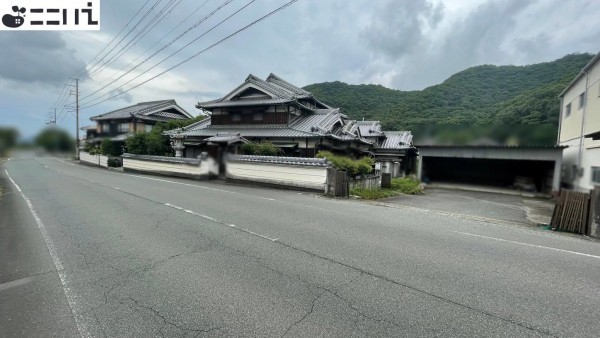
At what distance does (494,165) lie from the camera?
2314cm

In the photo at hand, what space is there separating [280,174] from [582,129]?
1646 cm

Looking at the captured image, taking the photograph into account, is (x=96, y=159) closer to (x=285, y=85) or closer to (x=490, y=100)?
(x=285, y=85)

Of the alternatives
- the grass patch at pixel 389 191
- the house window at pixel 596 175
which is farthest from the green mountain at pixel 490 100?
the grass patch at pixel 389 191

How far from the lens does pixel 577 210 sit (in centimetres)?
703

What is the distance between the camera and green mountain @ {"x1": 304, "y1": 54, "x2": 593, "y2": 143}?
19.8 meters

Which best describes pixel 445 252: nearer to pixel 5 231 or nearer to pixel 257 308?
pixel 257 308

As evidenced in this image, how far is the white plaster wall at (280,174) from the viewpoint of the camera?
1350 cm

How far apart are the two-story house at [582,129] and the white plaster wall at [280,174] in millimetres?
11602

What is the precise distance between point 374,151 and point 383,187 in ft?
39.6

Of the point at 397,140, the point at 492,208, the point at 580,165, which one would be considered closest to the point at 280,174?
the point at 492,208

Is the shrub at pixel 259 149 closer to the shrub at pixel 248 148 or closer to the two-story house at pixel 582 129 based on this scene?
the shrub at pixel 248 148

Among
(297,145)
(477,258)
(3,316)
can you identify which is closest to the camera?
(3,316)

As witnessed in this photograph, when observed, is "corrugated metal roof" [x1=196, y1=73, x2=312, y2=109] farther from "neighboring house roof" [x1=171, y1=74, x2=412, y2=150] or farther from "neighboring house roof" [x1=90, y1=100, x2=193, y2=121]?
"neighboring house roof" [x1=90, y1=100, x2=193, y2=121]

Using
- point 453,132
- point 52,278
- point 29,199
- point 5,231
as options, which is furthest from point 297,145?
point 52,278
